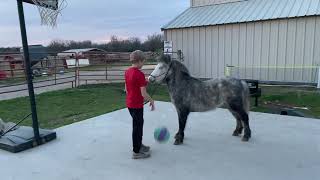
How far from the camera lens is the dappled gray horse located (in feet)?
14.3

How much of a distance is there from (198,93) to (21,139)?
2.58m

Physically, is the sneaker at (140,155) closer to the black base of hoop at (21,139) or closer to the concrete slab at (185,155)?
the concrete slab at (185,155)

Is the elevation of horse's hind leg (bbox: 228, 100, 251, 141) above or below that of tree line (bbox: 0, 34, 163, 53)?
below

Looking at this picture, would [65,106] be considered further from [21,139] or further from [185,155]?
[185,155]

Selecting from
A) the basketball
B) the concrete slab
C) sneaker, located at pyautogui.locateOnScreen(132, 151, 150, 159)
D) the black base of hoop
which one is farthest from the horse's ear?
the black base of hoop

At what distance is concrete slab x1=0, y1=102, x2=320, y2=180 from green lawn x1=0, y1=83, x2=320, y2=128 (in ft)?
4.40

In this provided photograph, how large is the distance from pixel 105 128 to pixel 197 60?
771 cm

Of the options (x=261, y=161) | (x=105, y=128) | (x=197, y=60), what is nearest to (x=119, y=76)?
(x=197, y=60)

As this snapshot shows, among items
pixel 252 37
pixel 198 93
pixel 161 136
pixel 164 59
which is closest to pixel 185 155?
pixel 161 136

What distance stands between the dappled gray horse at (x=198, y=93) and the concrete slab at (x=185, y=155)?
0.39 m

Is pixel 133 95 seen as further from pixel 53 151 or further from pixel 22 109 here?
→ pixel 22 109

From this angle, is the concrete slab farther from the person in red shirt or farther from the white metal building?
the white metal building

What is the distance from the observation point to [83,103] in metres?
8.27

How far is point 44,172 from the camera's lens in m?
3.50
